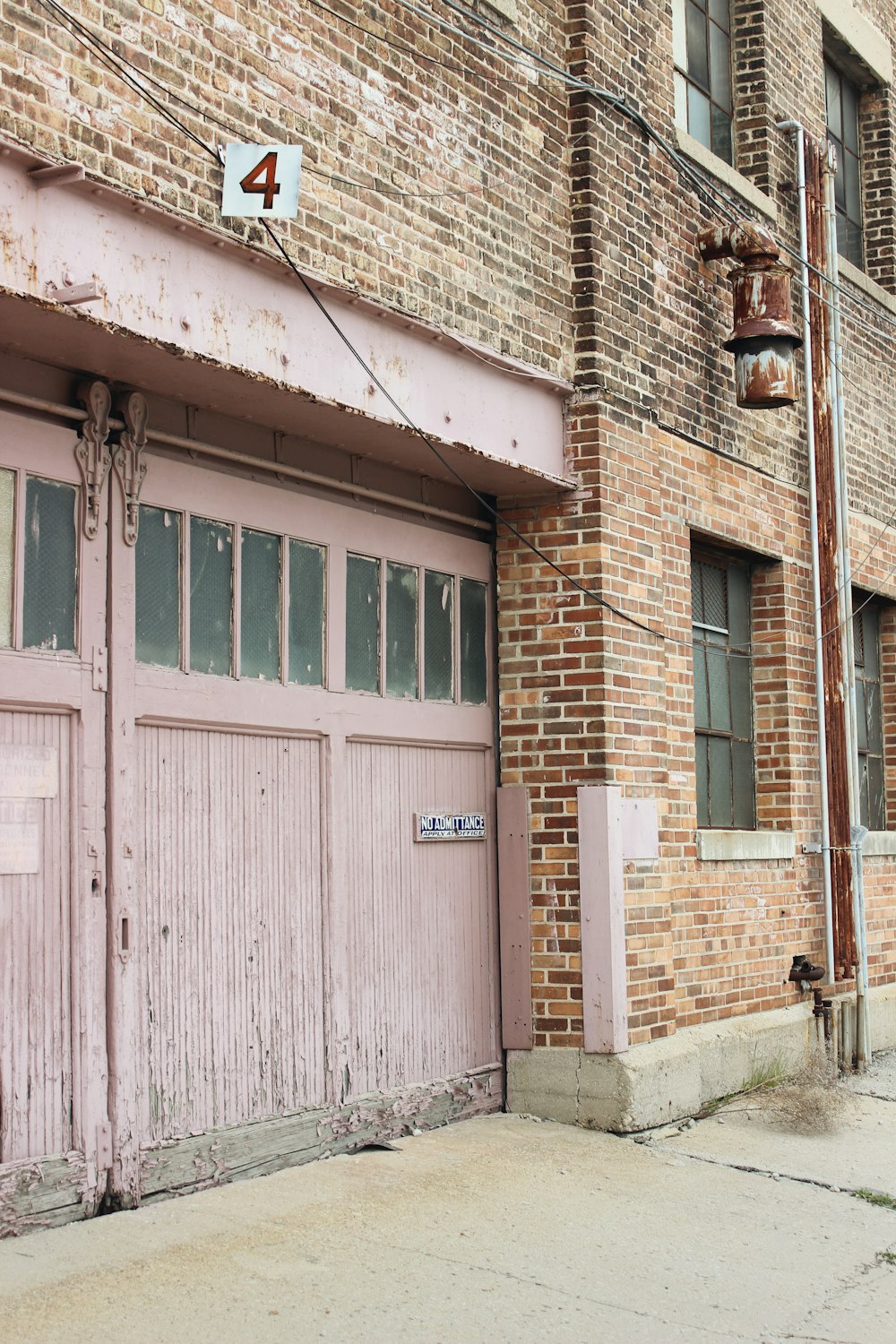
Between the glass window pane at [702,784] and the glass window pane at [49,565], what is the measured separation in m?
4.71

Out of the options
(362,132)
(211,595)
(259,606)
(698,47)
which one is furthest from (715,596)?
(211,595)

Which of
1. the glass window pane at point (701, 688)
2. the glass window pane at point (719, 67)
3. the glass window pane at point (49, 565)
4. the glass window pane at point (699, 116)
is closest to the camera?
the glass window pane at point (49, 565)

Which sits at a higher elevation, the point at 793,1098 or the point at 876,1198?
the point at 793,1098

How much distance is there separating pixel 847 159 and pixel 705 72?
246cm

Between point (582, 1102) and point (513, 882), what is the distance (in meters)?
1.14

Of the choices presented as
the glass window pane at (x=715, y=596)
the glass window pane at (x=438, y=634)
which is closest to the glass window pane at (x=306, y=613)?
the glass window pane at (x=438, y=634)

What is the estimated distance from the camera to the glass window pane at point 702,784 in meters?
9.48

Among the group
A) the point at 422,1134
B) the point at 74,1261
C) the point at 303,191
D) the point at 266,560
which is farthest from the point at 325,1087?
the point at 303,191

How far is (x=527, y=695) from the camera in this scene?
26.9 ft

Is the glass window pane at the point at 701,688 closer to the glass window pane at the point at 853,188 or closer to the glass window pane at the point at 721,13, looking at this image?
the glass window pane at the point at 721,13

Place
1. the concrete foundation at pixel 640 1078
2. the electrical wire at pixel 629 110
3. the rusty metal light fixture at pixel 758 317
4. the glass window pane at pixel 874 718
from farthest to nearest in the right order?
the glass window pane at pixel 874 718, the rusty metal light fixture at pixel 758 317, the concrete foundation at pixel 640 1078, the electrical wire at pixel 629 110

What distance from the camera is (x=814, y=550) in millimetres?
10367

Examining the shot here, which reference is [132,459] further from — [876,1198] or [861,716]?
[861,716]

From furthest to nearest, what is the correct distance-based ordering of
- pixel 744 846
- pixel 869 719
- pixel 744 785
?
pixel 869 719 < pixel 744 785 < pixel 744 846
